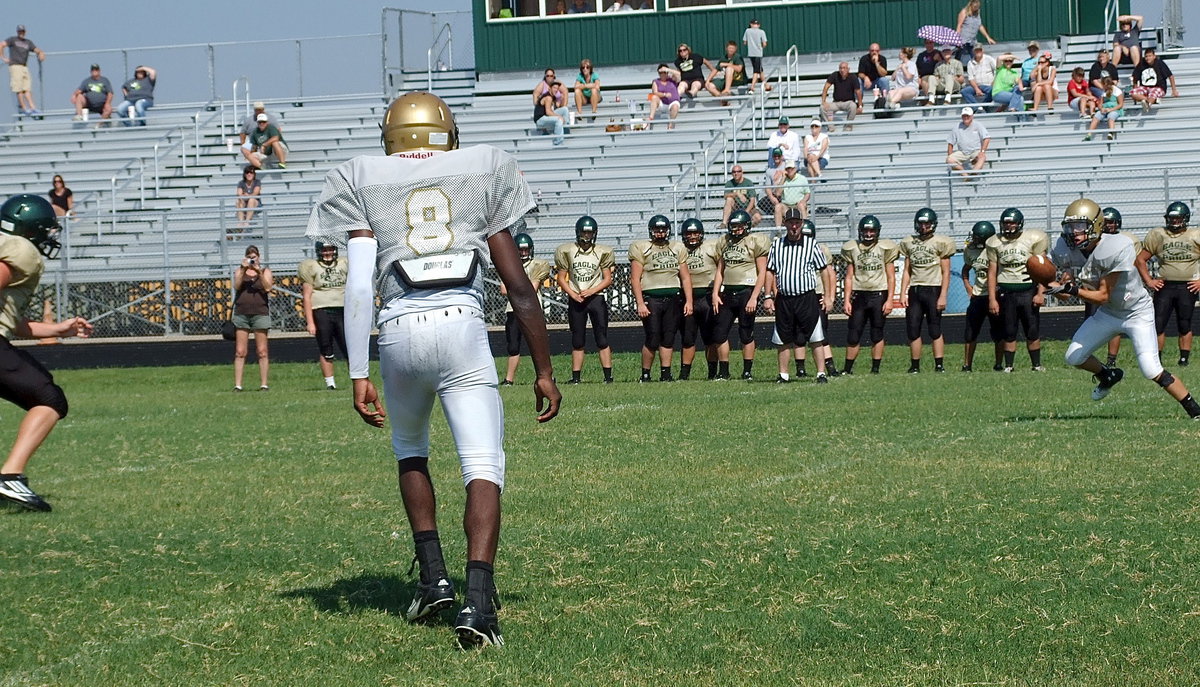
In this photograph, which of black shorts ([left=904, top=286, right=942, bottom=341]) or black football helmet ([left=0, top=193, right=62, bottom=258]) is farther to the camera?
black shorts ([left=904, top=286, right=942, bottom=341])

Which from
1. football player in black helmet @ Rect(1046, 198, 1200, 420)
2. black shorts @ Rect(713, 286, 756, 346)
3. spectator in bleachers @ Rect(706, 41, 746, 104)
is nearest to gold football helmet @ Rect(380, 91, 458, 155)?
football player in black helmet @ Rect(1046, 198, 1200, 420)

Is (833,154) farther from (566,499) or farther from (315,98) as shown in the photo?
Result: (566,499)

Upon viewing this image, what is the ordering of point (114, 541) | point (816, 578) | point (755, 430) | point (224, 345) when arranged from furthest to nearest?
1. point (224, 345)
2. point (755, 430)
3. point (114, 541)
4. point (816, 578)

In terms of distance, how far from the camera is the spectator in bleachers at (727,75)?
27.6 m

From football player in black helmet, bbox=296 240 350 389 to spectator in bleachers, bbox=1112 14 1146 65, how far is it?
1449cm

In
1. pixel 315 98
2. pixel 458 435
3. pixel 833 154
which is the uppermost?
pixel 315 98

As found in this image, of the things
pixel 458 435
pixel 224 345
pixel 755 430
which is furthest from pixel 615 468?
pixel 224 345

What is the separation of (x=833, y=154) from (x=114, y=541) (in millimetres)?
19735

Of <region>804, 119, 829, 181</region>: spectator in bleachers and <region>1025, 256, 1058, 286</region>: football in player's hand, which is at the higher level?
<region>804, 119, 829, 181</region>: spectator in bleachers

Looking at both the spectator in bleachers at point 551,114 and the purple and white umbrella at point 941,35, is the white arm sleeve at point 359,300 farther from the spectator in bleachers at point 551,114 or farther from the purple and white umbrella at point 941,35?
the purple and white umbrella at point 941,35

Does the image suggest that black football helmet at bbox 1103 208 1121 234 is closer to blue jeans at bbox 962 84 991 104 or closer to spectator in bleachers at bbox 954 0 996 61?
blue jeans at bbox 962 84 991 104

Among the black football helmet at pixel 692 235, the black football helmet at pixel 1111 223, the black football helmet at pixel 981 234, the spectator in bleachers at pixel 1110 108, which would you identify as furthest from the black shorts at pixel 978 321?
the spectator in bleachers at pixel 1110 108

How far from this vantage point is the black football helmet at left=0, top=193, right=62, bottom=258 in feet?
26.2

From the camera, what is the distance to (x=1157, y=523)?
638cm
